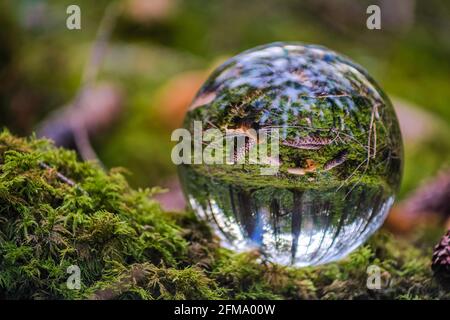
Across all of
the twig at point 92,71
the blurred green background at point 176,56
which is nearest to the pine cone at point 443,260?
the twig at point 92,71

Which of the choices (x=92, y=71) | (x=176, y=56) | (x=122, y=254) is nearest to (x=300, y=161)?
(x=122, y=254)

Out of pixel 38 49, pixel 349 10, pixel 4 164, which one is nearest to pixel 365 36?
pixel 349 10

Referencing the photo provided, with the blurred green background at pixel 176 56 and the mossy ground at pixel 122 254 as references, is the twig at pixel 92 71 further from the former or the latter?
the mossy ground at pixel 122 254

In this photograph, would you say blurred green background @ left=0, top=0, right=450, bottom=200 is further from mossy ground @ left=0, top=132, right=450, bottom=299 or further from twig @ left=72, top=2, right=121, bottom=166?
mossy ground @ left=0, top=132, right=450, bottom=299

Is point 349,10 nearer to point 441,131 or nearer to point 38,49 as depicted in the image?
point 441,131
